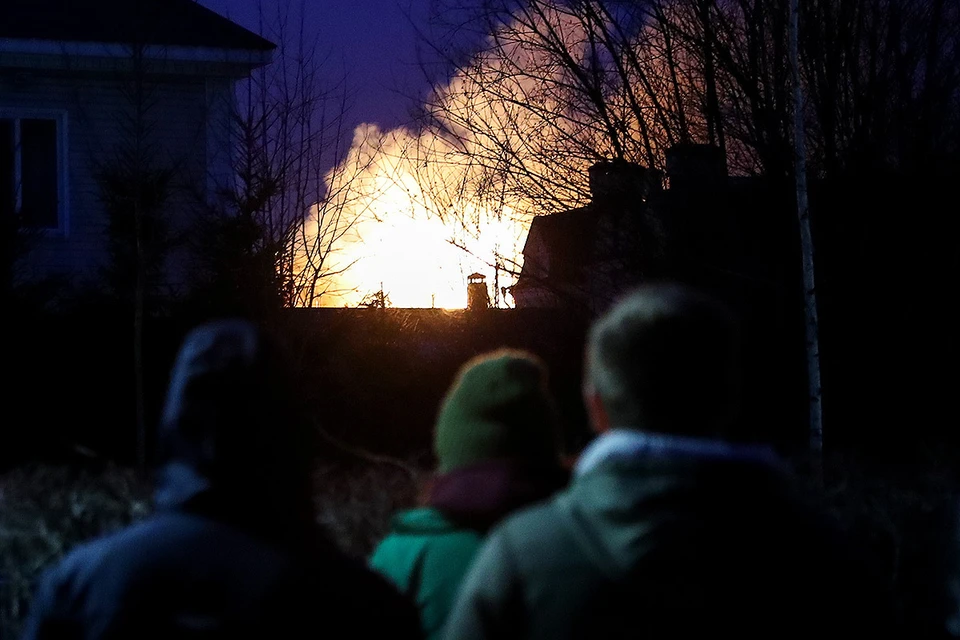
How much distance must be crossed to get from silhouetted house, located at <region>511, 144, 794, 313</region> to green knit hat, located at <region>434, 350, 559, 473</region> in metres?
10.2

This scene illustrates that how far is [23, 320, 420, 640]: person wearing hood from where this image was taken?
70.3 inches

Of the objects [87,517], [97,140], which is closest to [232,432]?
[87,517]

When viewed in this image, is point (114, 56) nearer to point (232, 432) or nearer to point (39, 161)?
point (39, 161)

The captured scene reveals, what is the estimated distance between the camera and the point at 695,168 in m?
13.0

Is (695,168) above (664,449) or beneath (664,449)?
above

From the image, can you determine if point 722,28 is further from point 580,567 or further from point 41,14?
point 580,567

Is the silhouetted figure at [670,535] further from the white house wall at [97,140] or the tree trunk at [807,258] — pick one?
the white house wall at [97,140]

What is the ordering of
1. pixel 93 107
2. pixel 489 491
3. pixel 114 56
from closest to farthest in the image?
pixel 489 491, pixel 114 56, pixel 93 107

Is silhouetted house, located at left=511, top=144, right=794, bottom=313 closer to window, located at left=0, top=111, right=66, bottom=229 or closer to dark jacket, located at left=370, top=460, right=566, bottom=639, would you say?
window, located at left=0, top=111, right=66, bottom=229

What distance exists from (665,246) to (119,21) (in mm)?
7363

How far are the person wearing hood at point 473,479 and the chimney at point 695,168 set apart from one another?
10.6 m

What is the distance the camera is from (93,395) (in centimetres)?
1294

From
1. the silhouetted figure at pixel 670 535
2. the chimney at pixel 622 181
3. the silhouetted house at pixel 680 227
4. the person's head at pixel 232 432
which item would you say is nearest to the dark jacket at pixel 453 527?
the person's head at pixel 232 432

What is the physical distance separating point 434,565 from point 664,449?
3.33 ft
